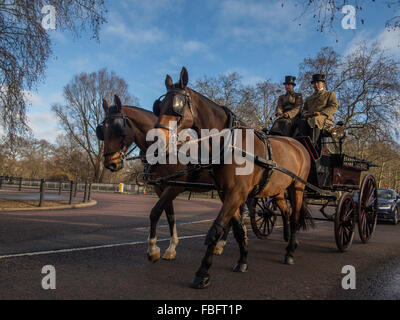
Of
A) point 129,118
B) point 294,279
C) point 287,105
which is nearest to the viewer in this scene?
point 294,279

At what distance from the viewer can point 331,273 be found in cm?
438

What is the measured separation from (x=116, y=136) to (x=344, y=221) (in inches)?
179

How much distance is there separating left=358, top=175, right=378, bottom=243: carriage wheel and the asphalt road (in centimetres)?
34

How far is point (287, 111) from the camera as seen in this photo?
6.62 metres

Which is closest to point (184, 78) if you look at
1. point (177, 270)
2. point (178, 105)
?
point (178, 105)

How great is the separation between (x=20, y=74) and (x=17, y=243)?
8.09 meters

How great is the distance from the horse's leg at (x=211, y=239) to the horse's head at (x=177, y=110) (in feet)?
3.51

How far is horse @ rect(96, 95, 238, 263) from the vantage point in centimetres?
483

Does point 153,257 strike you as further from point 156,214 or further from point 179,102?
point 179,102

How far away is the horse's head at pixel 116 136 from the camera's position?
17.1 feet

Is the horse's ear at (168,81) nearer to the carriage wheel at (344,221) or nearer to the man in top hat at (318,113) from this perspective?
the man in top hat at (318,113)
